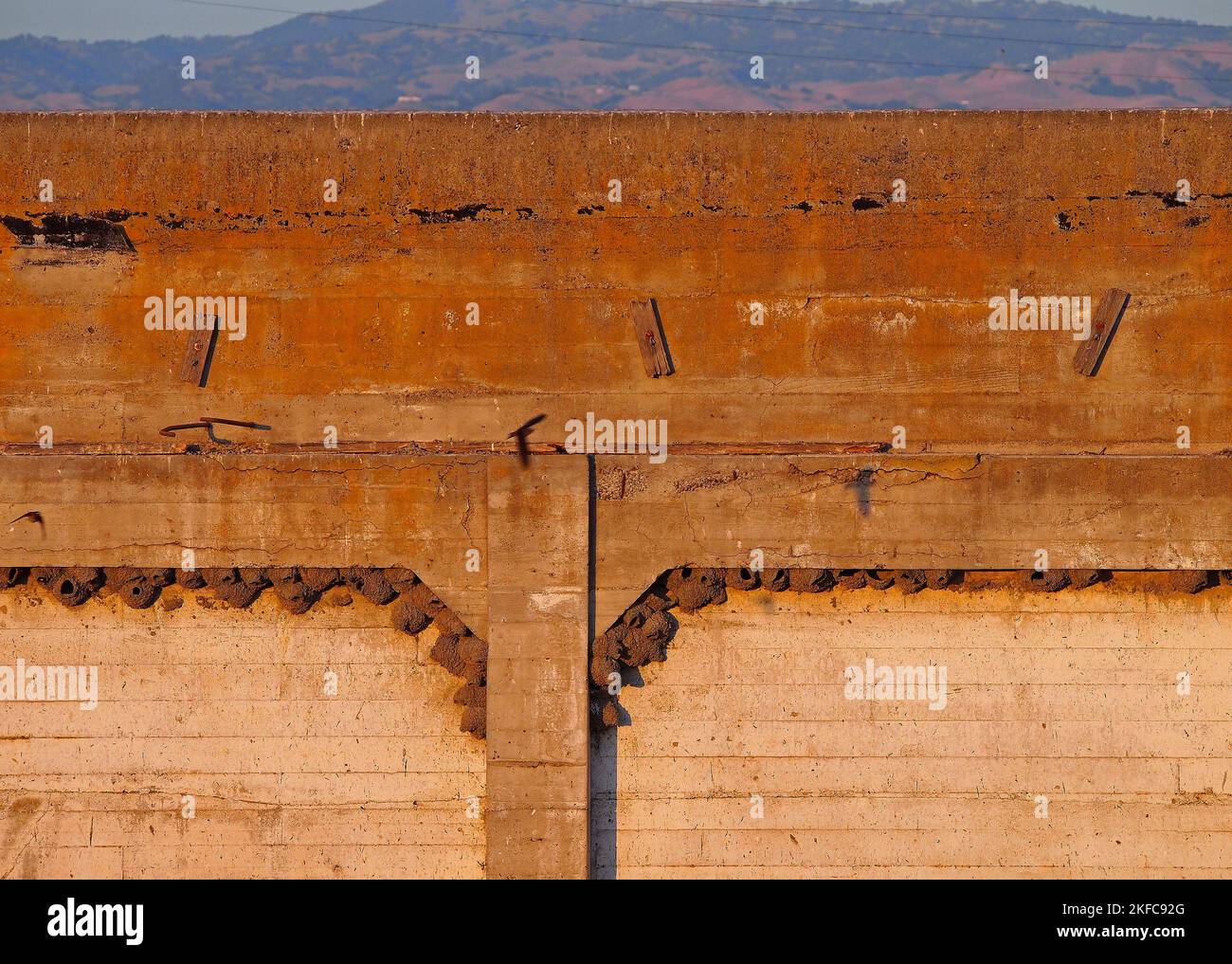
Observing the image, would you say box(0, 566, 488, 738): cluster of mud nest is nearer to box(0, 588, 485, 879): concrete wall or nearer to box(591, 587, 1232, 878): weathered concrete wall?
box(0, 588, 485, 879): concrete wall

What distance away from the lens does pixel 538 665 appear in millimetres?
11000

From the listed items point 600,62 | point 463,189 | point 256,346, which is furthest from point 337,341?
point 600,62

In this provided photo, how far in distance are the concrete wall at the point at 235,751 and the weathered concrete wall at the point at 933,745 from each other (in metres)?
2.00

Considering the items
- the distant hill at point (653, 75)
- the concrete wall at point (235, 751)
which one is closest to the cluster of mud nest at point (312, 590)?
the concrete wall at point (235, 751)

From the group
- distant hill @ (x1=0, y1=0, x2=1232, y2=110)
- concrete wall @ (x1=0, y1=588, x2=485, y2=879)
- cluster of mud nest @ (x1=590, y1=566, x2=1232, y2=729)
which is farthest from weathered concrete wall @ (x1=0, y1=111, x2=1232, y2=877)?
distant hill @ (x1=0, y1=0, x2=1232, y2=110)

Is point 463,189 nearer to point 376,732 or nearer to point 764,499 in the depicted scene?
point 764,499

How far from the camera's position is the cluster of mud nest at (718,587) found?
1127 cm

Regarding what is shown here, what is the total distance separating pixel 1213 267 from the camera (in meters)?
12.3

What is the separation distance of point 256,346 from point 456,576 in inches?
149

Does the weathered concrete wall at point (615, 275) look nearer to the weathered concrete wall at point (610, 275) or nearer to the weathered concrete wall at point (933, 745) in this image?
the weathered concrete wall at point (610, 275)

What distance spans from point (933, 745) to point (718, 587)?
114 inches

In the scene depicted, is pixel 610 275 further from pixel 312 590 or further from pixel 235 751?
pixel 235 751

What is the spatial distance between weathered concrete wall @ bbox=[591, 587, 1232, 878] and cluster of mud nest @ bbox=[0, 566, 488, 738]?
5.21ft

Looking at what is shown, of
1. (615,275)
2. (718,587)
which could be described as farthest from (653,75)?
(718,587)
